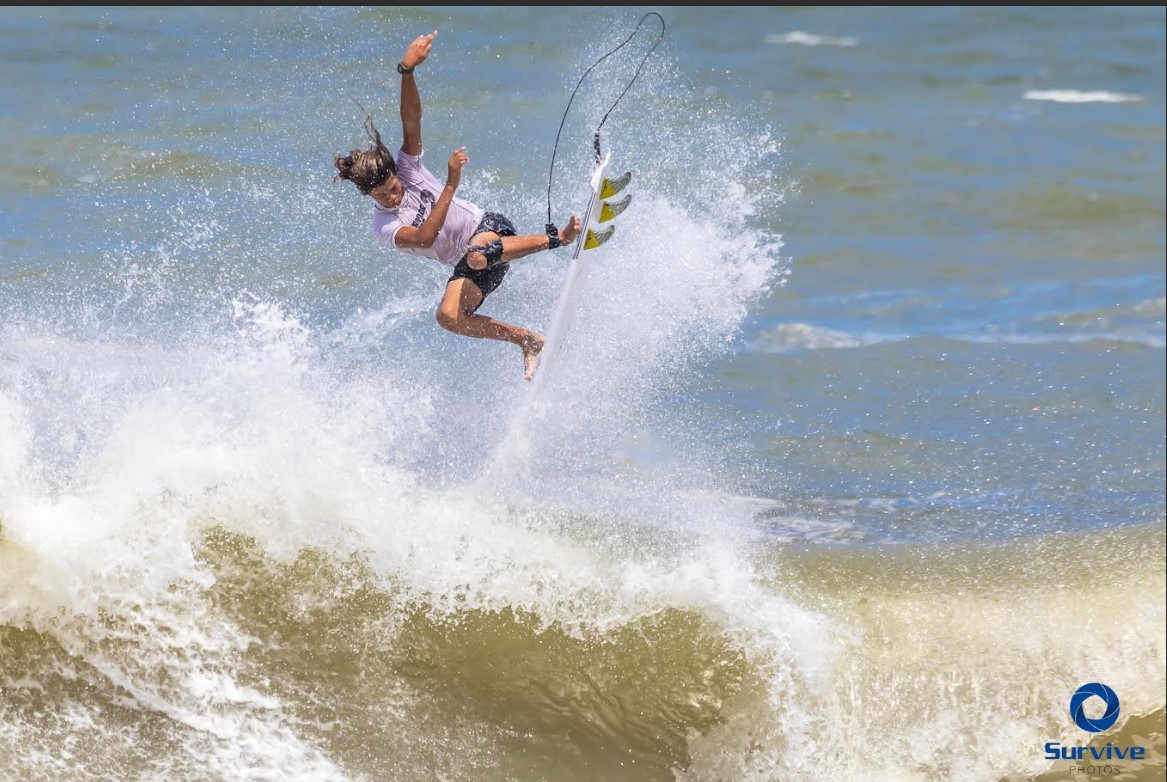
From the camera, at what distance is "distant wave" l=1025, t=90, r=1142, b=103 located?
1884 centimetres

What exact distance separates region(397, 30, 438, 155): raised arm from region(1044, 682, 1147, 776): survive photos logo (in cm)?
461

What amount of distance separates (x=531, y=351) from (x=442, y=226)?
102 cm

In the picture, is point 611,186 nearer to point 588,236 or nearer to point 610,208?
point 610,208

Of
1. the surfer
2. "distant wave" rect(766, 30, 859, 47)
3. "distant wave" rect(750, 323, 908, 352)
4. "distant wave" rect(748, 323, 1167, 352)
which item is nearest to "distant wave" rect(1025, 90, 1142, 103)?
"distant wave" rect(766, 30, 859, 47)

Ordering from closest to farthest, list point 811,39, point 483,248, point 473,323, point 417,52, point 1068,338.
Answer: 1. point 417,52
2. point 483,248
3. point 473,323
4. point 1068,338
5. point 811,39

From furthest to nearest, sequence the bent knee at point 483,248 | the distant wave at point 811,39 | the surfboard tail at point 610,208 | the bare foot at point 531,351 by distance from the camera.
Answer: the distant wave at point 811,39, the bare foot at point 531,351, the surfboard tail at point 610,208, the bent knee at point 483,248

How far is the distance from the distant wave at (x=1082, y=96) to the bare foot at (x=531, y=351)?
13095mm

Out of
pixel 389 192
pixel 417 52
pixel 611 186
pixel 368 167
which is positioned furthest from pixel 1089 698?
pixel 417 52

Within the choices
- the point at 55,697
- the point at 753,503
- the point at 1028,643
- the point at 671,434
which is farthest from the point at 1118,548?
the point at 55,697

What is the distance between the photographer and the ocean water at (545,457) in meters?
6.79

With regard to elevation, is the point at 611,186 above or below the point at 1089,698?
above

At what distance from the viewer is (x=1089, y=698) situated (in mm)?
7121

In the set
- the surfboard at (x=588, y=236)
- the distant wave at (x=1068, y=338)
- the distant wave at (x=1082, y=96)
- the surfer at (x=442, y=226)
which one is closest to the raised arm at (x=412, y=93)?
the surfer at (x=442, y=226)

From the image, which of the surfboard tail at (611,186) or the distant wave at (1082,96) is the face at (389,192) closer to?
the surfboard tail at (611,186)
